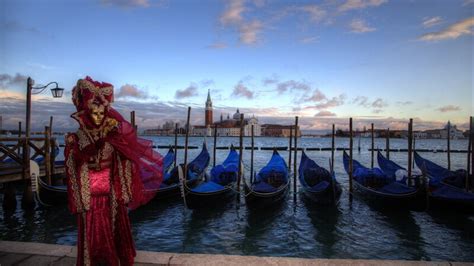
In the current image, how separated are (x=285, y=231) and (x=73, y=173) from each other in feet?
Answer: 20.9

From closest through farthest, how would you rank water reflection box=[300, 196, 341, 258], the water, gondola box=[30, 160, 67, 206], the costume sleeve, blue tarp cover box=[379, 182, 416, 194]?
the costume sleeve
the water
water reflection box=[300, 196, 341, 258]
gondola box=[30, 160, 67, 206]
blue tarp cover box=[379, 182, 416, 194]

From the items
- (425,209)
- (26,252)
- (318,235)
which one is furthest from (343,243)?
(26,252)

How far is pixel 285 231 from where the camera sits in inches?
307

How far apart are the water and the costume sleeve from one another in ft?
14.8

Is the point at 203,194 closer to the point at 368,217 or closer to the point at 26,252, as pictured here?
the point at 368,217

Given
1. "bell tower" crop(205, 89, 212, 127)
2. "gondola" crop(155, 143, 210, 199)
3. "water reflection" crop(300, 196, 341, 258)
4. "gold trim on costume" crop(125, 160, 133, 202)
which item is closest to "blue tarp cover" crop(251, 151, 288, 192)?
"water reflection" crop(300, 196, 341, 258)

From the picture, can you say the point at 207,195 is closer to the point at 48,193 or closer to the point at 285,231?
the point at 285,231

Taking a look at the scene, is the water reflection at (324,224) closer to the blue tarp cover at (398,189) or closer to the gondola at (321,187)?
the gondola at (321,187)

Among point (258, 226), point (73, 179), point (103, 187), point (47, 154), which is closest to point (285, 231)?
point (258, 226)

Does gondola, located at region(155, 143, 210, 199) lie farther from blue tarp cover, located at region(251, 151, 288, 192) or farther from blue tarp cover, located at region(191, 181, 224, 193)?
blue tarp cover, located at region(251, 151, 288, 192)

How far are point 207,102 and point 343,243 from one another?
137598 mm

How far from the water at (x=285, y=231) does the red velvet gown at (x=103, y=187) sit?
14.0 feet

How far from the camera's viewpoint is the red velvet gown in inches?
89.1

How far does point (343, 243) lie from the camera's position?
6953 millimetres
